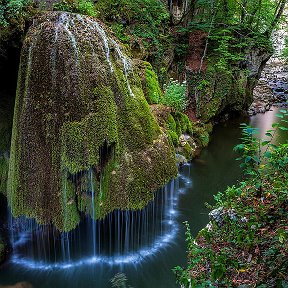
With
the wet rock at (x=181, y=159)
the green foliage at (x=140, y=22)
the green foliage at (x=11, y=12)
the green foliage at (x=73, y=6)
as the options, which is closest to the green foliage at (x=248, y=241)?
the green foliage at (x=11, y=12)

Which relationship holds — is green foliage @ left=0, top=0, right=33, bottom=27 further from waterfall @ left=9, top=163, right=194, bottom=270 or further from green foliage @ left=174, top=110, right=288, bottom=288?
green foliage @ left=174, top=110, right=288, bottom=288

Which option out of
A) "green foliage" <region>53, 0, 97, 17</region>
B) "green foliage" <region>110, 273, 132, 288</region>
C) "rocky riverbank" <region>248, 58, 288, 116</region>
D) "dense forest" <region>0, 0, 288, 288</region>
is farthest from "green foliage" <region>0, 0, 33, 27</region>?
"rocky riverbank" <region>248, 58, 288, 116</region>

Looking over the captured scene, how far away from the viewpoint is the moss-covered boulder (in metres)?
5.37

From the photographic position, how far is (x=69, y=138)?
17.4 ft

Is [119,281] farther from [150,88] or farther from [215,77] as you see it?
[215,77]

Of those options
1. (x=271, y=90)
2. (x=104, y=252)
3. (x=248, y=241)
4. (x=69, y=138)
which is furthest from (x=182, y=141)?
(x=271, y=90)

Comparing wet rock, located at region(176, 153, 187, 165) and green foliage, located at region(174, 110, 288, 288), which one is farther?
wet rock, located at region(176, 153, 187, 165)

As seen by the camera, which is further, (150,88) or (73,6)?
(150,88)

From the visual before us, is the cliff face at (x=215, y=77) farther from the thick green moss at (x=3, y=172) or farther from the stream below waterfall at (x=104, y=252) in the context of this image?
the thick green moss at (x=3, y=172)

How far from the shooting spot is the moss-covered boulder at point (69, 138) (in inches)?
211

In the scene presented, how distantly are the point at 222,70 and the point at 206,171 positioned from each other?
17.0ft

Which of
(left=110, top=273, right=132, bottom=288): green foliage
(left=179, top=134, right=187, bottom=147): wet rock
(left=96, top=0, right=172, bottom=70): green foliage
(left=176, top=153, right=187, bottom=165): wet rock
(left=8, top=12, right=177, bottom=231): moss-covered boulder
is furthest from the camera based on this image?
(left=96, top=0, right=172, bottom=70): green foliage

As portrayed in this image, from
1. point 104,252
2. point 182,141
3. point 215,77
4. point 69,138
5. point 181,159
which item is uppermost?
point 215,77

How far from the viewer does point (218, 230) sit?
3.83 meters
